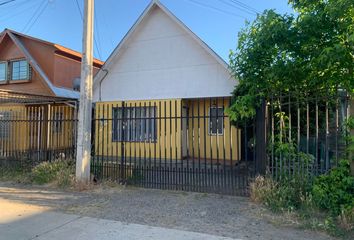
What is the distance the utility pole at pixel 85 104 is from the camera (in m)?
8.42

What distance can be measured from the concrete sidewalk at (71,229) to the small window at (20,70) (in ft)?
43.0

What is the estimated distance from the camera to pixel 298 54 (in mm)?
6840

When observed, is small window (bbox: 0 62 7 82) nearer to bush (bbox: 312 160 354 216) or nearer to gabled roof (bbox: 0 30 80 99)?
gabled roof (bbox: 0 30 80 99)

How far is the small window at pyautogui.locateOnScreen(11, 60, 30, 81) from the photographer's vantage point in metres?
17.7

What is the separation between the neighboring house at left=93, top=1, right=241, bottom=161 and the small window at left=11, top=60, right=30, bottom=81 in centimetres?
525

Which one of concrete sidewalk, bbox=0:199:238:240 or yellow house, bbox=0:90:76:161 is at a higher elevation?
yellow house, bbox=0:90:76:161

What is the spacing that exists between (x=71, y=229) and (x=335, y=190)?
4715mm

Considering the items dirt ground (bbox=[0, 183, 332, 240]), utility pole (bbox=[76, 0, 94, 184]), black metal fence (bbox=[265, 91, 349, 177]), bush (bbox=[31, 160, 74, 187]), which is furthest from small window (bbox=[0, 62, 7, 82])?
black metal fence (bbox=[265, 91, 349, 177])

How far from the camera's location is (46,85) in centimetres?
1677

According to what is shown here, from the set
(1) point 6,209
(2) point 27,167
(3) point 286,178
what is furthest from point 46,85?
(3) point 286,178

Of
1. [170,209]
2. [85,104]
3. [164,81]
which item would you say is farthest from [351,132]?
[164,81]

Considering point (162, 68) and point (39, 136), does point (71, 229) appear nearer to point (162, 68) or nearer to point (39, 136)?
point (39, 136)

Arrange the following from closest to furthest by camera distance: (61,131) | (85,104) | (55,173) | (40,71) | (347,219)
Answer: (347,219) < (85,104) < (55,173) < (61,131) < (40,71)

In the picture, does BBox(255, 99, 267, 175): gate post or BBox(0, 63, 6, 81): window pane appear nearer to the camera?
BBox(255, 99, 267, 175): gate post
